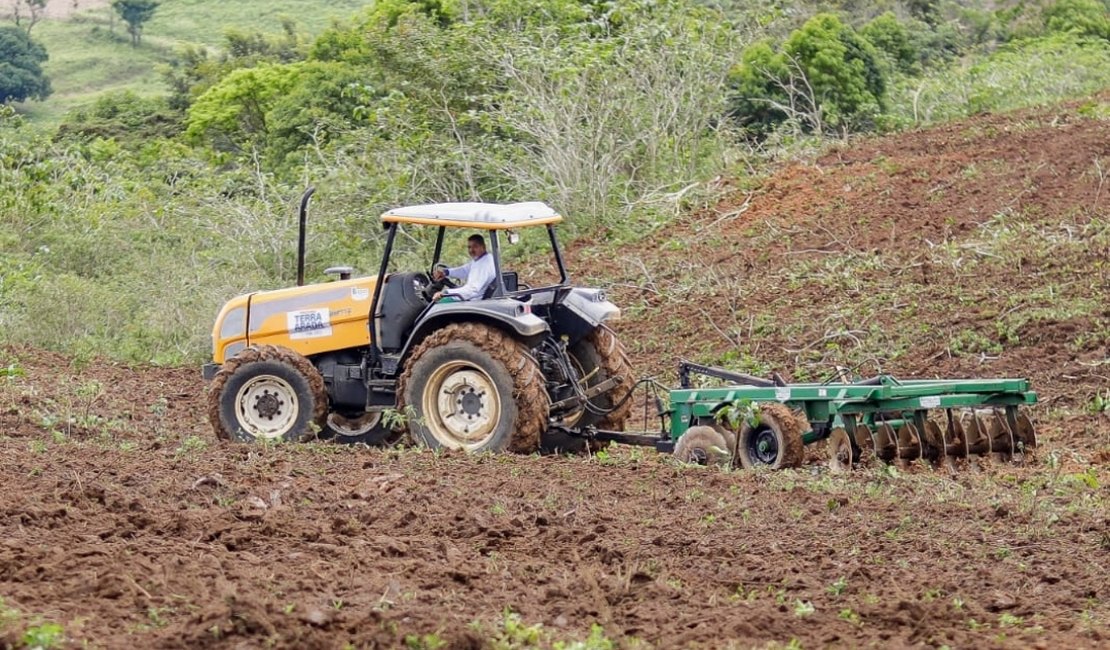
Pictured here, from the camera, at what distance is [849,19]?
36.3 meters

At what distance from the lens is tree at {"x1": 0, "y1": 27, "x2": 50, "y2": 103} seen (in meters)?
52.8

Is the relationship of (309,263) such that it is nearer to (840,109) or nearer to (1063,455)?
(840,109)

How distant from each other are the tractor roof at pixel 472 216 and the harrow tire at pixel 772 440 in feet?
7.17

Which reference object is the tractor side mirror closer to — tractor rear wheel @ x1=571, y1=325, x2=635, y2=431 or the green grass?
tractor rear wheel @ x1=571, y1=325, x2=635, y2=431

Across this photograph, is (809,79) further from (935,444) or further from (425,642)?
(425,642)

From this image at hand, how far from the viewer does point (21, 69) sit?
5338cm

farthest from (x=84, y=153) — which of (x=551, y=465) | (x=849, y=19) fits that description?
(x=551, y=465)

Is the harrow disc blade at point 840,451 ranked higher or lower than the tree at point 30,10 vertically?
lower

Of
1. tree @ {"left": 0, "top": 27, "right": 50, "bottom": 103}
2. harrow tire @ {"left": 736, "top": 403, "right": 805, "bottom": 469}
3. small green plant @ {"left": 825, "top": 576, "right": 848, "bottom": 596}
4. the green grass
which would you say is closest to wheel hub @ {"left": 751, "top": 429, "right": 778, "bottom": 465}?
harrow tire @ {"left": 736, "top": 403, "right": 805, "bottom": 469}

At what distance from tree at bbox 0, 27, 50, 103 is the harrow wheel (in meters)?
44.7

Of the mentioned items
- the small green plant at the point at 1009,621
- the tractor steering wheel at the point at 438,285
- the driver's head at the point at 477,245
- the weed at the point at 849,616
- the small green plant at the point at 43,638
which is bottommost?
the small green plant at the point at 1009,621

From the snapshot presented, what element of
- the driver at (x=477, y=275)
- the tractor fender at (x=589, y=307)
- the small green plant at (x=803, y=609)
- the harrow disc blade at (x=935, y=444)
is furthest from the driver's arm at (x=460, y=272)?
the small green plant at (x=803, y=609)

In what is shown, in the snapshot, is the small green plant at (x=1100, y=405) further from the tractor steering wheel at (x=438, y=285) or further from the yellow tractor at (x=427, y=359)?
the tractor steering wheel at (x=438, y=285)

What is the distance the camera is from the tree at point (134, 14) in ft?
203
